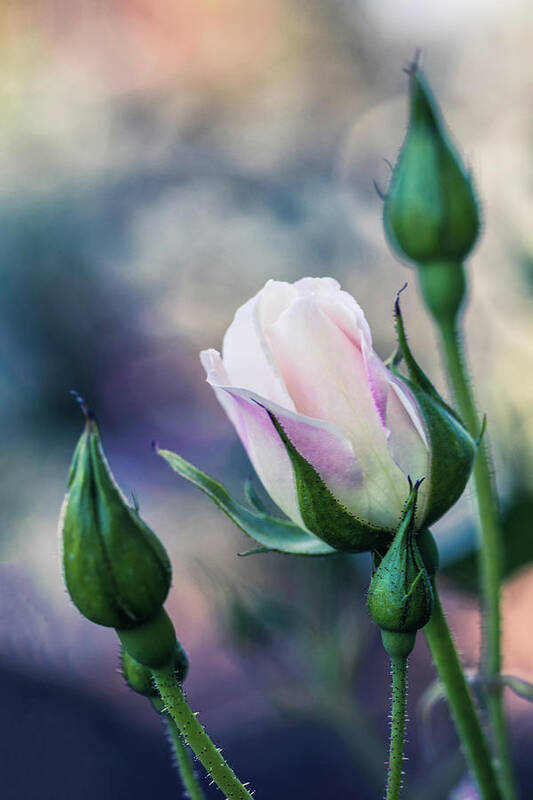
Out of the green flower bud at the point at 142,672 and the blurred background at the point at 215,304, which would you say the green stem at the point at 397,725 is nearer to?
the green flower bud at the point at 142,672

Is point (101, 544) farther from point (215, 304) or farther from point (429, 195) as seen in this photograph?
point (215, 304)

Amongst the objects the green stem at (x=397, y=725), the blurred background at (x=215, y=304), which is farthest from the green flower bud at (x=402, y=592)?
the blurred background at (x=215, y=304)

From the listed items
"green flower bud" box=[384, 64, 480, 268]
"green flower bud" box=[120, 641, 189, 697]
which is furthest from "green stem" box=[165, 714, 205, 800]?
"green flower bud" box=[384, 64, 480, 268]

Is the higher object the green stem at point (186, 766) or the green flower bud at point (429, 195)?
the green flower bud at point (429, 195)

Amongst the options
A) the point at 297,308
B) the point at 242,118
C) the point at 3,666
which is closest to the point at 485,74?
the point at 242,118

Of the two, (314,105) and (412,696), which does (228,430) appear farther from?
(314,105)

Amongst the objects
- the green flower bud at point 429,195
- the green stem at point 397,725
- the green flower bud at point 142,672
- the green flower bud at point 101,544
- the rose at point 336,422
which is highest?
the green flower bud at point 429,195
